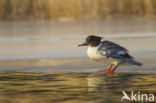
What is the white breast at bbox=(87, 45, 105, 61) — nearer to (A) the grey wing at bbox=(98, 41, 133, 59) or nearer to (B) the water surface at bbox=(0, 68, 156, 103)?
(A) the grey wing at bbox=(98, 41, 133, 59)

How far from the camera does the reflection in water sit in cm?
490

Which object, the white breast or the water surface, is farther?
the white breast

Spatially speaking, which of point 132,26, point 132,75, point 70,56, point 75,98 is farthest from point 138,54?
point 132,26

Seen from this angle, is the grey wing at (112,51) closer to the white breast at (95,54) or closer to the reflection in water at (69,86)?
the white breast at (95,54)

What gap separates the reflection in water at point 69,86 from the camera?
4.90 metres

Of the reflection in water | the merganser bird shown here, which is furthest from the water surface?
the merganser bird

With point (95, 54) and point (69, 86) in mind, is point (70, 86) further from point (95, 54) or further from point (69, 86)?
point (95, 54)

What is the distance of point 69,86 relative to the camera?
18.5 feet

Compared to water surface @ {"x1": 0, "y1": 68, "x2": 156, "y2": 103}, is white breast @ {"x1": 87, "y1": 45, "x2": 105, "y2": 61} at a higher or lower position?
higher

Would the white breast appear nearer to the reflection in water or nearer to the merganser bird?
the merganser bird

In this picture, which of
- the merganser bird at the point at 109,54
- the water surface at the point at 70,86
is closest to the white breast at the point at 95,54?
the merganser bird at the point at 109,54

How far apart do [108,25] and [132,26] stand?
84 cm

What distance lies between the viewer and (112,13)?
15734 mm

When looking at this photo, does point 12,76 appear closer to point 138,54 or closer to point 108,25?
point 138,54
